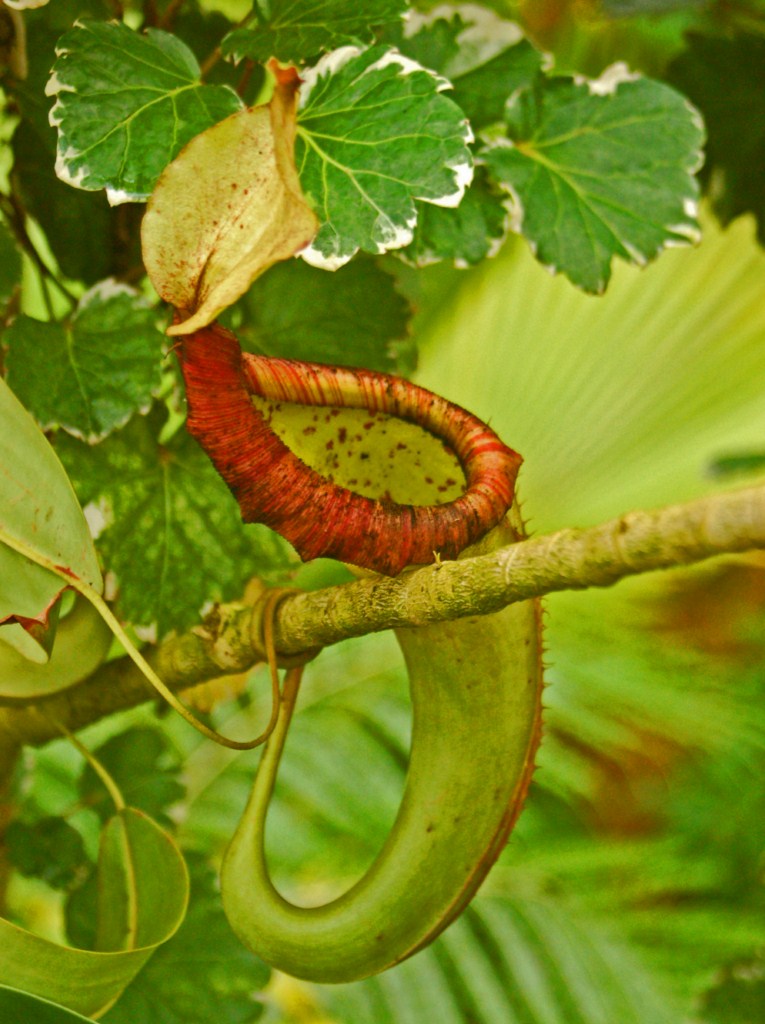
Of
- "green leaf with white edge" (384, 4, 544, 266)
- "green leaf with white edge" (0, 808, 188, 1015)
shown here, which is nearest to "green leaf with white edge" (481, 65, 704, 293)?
"green leaf with white edge" (384, 4, 544, 266)

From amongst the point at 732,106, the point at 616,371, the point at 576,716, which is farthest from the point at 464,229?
the point at 576,716

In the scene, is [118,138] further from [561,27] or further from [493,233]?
[561,27]

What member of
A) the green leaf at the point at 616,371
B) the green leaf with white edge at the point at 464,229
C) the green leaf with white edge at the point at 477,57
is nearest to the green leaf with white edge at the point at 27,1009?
the green leaf with white edge at the point at 464,229

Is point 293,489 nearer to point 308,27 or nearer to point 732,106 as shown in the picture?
point 308,27

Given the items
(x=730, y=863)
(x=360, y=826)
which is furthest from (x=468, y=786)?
(x=730, y=863)

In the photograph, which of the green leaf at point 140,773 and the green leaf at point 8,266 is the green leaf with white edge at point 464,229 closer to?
the green leaf at point 8,266
